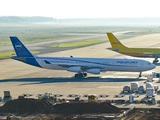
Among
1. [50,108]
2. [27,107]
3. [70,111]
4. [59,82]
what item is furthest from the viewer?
[59,82]

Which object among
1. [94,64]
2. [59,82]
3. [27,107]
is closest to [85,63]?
[94,64]

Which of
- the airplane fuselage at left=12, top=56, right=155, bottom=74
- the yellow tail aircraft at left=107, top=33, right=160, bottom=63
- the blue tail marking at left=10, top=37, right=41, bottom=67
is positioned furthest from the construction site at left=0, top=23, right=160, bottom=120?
the yellow tail aircraft at left=107, top=33, right=160, bottom=63

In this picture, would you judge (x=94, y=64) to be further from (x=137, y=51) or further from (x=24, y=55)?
(x=137, y=51)

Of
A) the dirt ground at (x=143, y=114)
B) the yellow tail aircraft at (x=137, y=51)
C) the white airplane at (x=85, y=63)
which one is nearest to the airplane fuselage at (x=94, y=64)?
the white airplane at (x=85, y=63)

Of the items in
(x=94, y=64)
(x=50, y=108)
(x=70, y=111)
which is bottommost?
(x=70, y=111)

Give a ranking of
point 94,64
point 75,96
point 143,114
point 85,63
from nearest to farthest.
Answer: point 143,114
point 75,96
point 94,64
point 85,63

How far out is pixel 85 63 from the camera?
81125 millimetres

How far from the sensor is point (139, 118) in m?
45.4

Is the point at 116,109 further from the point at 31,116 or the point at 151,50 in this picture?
the point at 151,50

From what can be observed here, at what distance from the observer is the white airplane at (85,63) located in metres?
79.2

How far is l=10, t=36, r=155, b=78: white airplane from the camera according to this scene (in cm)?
7925

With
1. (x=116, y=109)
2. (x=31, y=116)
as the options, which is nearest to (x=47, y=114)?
(x=31, y=116)

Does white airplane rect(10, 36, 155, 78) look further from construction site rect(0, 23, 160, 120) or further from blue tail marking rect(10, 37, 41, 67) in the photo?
construction site rect(0, 23, 160, 120)

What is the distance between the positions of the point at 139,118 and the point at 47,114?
11001 mm
